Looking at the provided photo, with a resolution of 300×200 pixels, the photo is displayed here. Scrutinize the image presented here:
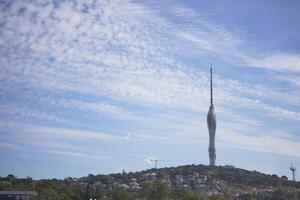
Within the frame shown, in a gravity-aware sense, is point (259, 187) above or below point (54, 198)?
above

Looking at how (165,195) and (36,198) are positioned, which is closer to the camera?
(165,195)

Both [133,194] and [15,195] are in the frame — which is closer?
[133,194]

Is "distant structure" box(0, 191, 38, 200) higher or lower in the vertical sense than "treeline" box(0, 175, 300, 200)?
lower

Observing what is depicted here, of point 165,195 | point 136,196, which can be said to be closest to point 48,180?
point 136,196

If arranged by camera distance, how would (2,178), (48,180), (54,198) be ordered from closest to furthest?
1. (54,198)
2. (48,180)
3. (2,178)

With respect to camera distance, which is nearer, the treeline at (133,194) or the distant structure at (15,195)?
the treeline at (133,194)

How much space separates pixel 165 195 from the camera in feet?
367

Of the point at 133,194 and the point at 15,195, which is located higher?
the point at 133,194

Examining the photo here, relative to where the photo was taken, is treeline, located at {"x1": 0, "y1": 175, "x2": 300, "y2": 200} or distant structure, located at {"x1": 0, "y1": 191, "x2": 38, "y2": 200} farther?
distant structure, located at {"x1": 0, "y1": 191, "x2": 38, "y2": 200}

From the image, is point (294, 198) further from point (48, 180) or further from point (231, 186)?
point (48, 180)

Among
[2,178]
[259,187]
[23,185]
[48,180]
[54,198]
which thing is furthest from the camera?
[259,187]

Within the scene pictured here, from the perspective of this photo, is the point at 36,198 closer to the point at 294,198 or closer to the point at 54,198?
the point at 54,198

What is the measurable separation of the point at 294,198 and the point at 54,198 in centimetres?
7049

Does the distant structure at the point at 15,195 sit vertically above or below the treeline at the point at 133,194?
below
